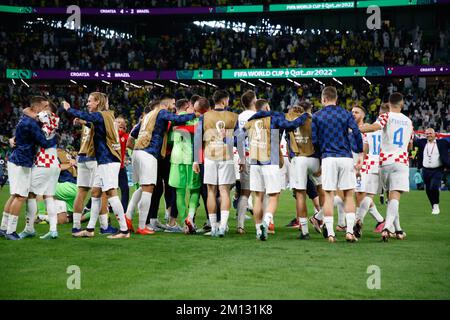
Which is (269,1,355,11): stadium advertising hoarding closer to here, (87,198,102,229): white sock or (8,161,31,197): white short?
(87,198,102,229): white sock

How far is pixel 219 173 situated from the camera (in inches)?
451

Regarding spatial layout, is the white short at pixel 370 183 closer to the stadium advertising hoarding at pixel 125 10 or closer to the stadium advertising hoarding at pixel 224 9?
the stadium advertising hoarding at pixel 224 9

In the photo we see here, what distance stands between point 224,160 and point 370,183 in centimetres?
271

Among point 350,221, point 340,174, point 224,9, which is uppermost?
point 224,9

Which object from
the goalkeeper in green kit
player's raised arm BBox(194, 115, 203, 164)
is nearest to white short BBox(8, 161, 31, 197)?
the goalkeeper in green kit

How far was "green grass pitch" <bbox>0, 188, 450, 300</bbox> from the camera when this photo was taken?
6.71 m

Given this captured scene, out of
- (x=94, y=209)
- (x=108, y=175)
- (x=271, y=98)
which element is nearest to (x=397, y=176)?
(x=108, y=175)

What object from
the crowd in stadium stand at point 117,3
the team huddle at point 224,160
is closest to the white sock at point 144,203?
the team huddle at point 224,160

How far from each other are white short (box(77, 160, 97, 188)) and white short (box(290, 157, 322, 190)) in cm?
338

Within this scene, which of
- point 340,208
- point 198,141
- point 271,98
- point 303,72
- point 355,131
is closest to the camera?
point 355,131

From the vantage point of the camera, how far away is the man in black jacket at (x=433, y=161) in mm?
17609

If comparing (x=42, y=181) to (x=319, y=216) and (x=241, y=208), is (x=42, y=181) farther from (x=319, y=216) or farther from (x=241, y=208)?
(x=319, y=216)
